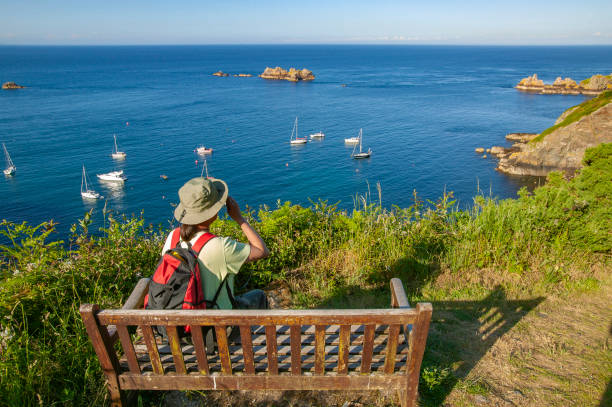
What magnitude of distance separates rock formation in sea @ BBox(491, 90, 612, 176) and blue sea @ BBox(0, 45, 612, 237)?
86.0 inches

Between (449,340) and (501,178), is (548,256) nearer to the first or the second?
(449,340)

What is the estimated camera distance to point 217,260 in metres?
2.19

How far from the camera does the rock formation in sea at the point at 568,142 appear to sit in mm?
33719

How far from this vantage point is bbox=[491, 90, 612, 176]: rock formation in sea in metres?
33.7

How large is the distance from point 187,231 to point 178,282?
0.32m

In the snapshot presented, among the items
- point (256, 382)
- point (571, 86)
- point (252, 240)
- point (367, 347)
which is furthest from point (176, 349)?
point (571, 86)

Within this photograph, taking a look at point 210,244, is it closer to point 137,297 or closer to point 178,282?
point 178,282

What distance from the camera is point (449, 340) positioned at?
131 inches

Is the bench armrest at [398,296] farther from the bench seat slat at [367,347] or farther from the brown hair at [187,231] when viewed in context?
the brown hair at [187,231]

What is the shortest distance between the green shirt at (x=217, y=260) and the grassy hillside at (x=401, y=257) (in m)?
1.55

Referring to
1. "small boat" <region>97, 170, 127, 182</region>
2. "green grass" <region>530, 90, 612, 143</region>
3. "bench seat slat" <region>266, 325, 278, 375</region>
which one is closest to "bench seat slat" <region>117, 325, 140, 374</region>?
"bench seat slat" <region>266, 325, 278, 375</region>

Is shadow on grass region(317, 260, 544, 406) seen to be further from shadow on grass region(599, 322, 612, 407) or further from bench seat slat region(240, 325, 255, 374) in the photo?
bench seat slat region(240, 325, 255, 374)

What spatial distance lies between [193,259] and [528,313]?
3.41 metres

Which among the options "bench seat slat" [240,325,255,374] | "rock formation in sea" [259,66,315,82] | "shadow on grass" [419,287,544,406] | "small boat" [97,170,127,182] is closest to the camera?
"bench seat slat" [240,325,255,374]
